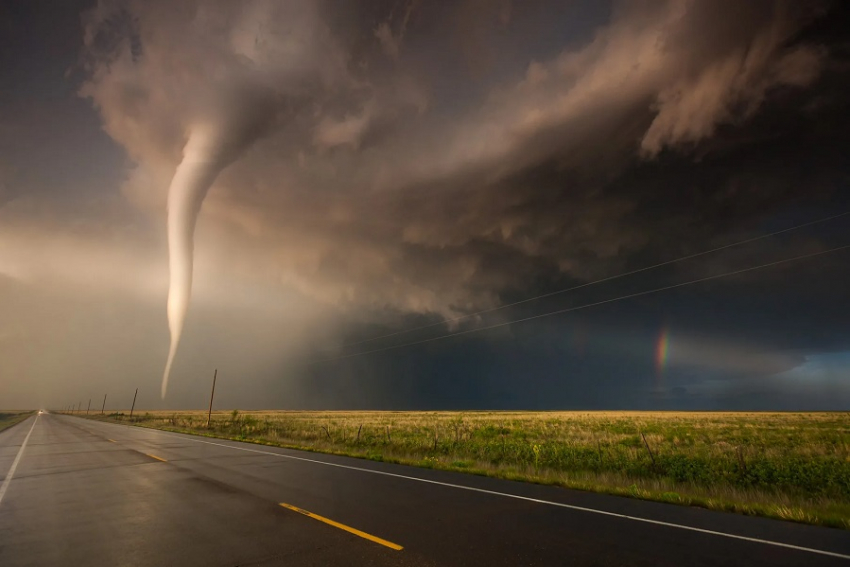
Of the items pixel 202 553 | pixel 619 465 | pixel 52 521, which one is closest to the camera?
pixel 202 553

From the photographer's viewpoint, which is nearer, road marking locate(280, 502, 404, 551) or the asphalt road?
the asphalt road

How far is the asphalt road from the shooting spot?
5.41m

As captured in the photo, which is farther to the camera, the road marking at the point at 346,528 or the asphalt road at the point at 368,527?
the road marking at the point at 346,528

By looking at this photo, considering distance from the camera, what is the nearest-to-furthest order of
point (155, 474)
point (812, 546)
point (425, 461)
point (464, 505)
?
1. point (812, 546)
2. point (464, 505)
3. point (155, 474)
4. point (425, 461)

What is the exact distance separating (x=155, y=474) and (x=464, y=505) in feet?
32.9

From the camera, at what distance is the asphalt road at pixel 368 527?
541cm

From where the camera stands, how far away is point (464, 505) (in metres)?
8.39

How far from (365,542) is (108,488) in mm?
8724

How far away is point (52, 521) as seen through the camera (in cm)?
744

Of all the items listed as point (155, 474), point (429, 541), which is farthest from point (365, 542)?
point (155, 474)

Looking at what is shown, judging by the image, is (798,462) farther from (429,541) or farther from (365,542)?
(365,542)

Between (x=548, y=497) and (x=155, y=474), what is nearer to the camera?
(x=548, y=497)

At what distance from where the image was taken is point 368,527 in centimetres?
664

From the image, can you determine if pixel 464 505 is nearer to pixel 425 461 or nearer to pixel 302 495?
pixel 302 495
